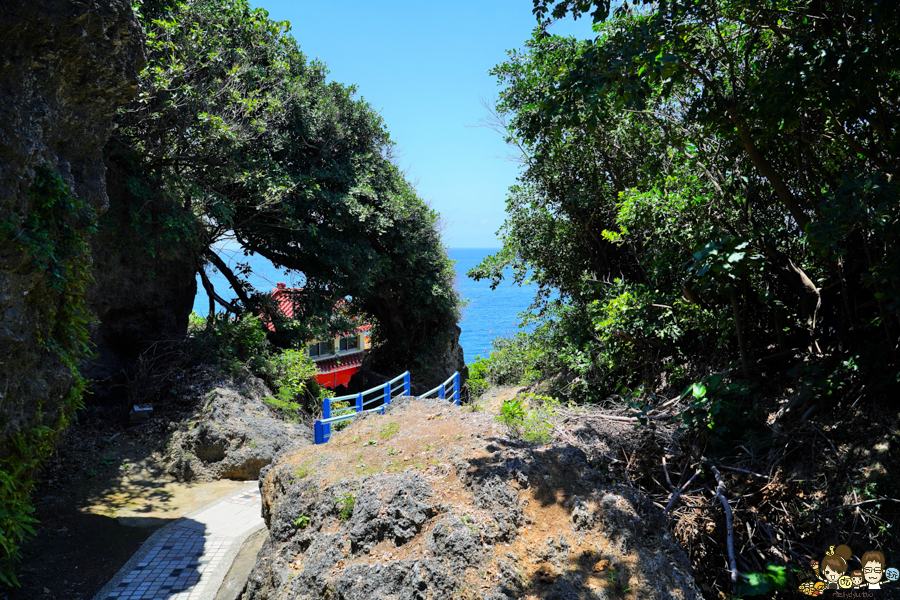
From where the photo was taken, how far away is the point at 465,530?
12.6 ft

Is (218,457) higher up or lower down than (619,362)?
lower down

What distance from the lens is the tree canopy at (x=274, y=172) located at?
9750mm

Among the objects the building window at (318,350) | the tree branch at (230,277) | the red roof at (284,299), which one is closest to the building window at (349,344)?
the building window at (318,350)

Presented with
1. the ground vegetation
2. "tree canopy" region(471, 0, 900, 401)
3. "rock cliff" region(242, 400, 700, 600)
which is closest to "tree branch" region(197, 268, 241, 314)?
"tree canopy" region(471, 0, 900, 401)

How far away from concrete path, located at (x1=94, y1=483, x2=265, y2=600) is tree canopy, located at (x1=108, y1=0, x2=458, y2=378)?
5494 mm

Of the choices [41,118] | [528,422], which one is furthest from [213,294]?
[528,422]

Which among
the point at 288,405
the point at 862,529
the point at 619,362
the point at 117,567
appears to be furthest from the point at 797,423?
the point at 288,405

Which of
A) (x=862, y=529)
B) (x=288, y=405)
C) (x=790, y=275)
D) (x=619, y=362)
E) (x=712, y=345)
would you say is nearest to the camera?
(x=862, y=529)

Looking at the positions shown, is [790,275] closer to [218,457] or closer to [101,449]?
[218,457]

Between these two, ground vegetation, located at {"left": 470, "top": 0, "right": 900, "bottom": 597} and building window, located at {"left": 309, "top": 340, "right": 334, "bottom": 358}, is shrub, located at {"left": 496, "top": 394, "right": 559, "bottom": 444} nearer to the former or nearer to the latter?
ground vegetation, located at {"left": 470, "top": 0, "right": 900, "bottom": 597}

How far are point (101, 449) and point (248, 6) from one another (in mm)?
9579

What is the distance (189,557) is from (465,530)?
13.9ft

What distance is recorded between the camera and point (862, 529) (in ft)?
13.3

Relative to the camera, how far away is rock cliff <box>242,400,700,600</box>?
3.58 metres
